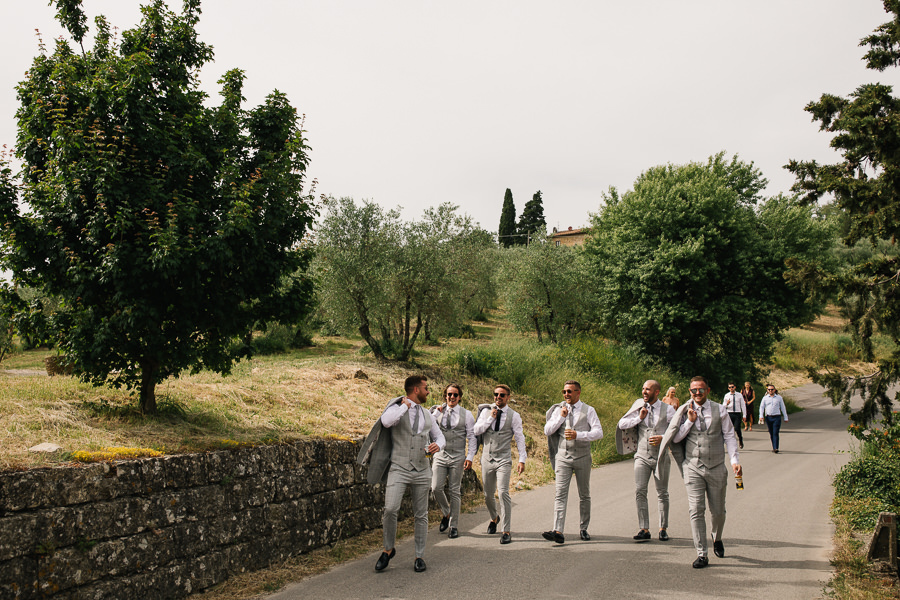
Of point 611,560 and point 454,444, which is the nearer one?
point 611,560

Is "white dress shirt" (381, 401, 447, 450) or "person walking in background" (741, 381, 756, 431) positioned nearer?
"white dress shirt" (381, 401, 447, 450)

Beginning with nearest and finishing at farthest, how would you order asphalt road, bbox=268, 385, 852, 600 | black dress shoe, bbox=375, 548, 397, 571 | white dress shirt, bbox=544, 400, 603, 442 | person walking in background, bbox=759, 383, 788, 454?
asphalt road, bbox=268, 385, 852, 600 < black dress shoe, bbox=375, 548, 397, 571 < white dress shirt, bbox=544, 400, 603, 442 < person walking in background, bbox=759, 383, 788, 454

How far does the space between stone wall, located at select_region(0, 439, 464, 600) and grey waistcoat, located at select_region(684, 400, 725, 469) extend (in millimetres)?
4367

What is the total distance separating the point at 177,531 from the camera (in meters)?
5.70

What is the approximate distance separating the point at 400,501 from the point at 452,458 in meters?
1.91

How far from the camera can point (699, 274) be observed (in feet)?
83.9

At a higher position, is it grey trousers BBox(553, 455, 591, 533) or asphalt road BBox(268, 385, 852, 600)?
grey trousers BBox(553, 455, 591, 533)

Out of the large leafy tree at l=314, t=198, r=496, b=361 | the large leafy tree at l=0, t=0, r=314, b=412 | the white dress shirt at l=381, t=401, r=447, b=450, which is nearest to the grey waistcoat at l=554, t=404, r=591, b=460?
the white dress shirt at l=381, t=401, r=447, b=450

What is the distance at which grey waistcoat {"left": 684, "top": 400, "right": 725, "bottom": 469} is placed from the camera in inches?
290

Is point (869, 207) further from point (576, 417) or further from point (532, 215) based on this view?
point (532, 215)

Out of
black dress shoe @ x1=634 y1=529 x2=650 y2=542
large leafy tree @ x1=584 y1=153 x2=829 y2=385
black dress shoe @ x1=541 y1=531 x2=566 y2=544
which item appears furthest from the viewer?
large leafy tree @ x1=584 y1=153 x2=829 y2=385

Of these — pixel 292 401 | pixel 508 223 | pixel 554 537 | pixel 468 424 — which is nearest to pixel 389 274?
pixel 292 401

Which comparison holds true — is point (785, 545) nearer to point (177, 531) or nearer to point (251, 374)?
point (177, 531)

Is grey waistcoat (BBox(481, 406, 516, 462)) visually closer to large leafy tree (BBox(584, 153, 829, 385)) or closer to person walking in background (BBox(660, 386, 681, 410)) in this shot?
person walking in background (BBox(660, 386, 681, 410))
